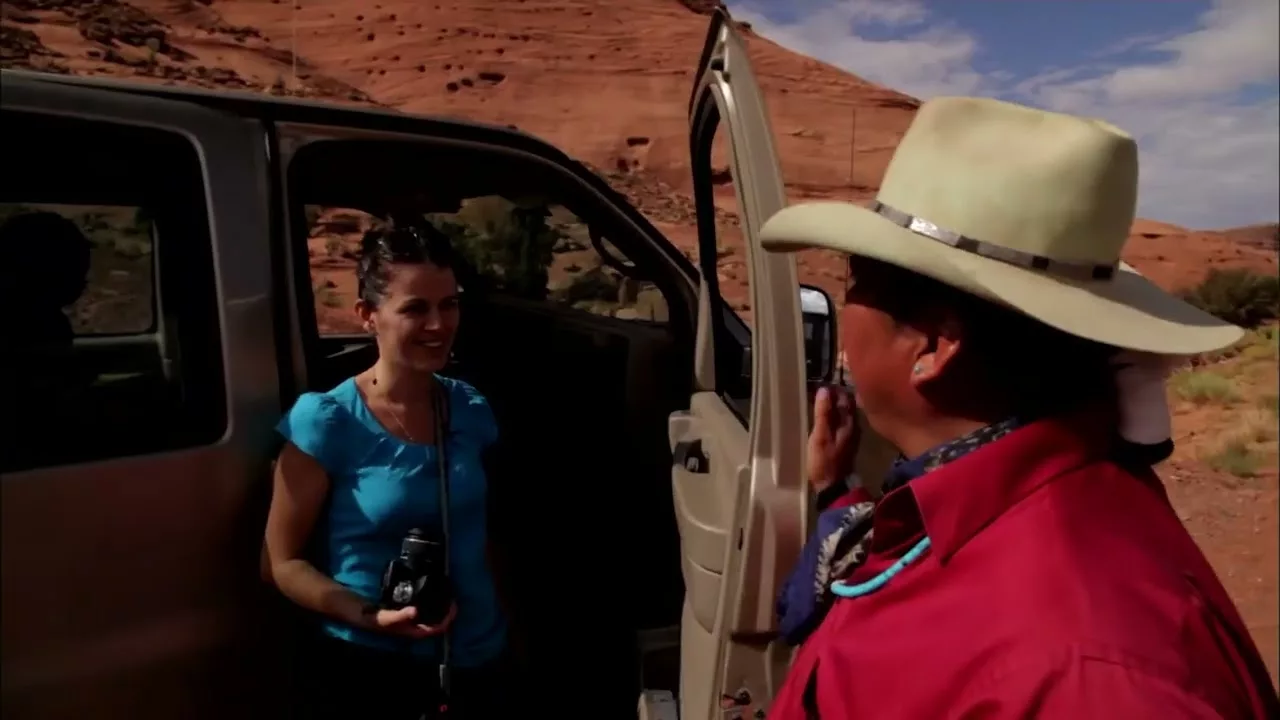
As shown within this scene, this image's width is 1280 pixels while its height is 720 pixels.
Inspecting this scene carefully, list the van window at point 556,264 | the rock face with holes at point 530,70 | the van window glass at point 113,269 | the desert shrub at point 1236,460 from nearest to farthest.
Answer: the van window glass at point 113,269, the van window at point 556,264, the desert shrub at point 1236,460, the rock face with holes at point 530,70

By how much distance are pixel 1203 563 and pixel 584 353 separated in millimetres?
2167

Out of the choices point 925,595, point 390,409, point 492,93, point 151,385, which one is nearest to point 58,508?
point 151,385

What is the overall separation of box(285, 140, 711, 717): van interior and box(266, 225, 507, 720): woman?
0.68m

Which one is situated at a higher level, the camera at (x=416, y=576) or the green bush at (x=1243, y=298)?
the camera at (x=416, y=576)

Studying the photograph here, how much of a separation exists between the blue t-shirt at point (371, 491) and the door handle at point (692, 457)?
455 millimetres

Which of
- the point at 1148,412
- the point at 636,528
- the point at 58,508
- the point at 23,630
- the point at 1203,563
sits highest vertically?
the point at 1148,412

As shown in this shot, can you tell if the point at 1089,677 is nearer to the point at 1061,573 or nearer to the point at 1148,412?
the point at 1061,573

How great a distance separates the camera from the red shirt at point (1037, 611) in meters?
1.07

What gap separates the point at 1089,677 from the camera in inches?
41.7

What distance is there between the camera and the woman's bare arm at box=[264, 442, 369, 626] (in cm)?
208

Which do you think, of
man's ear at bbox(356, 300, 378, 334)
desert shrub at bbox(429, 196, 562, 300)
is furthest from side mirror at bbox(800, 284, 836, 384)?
desert shrub at bbox(429, 196, 562, 300)

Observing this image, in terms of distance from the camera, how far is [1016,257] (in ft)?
4.35

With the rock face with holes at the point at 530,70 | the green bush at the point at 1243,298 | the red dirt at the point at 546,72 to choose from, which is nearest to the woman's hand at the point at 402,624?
the red dirt at the point at 546,72

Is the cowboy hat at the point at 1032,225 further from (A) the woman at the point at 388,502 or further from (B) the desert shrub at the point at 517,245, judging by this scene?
(B) the desert shrub at the point at 517,245
